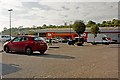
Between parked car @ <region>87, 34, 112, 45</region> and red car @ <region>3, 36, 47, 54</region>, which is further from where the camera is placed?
parked car @ <region>87, 34, 112, 45</region>

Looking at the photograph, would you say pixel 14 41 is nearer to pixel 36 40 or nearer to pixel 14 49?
pixel 14 49

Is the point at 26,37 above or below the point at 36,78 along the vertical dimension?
above

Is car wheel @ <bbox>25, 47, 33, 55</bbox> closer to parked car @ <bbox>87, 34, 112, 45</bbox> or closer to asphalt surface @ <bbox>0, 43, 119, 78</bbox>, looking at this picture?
asphalt surface @ <bbox>0, 43, 119, 78</bbox>

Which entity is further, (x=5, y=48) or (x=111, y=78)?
(x=5, y=48)

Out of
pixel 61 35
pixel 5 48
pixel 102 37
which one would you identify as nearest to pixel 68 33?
pixel 61 35

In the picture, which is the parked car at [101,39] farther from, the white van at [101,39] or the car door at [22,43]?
the car door at [22,43]

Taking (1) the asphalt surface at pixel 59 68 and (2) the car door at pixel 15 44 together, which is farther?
(2) the car door at pixel 15 44

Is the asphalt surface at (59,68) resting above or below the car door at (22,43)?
below

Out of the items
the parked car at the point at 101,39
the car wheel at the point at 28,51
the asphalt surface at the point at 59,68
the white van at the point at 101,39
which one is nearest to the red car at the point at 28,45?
the car wheel at the point at 28,51

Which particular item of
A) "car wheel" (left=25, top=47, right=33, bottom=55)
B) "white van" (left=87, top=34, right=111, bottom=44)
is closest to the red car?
"car wheel" (left=25, top=47, right=33, bottom=55)

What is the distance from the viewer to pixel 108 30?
254 ft

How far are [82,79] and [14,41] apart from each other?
12142 mm

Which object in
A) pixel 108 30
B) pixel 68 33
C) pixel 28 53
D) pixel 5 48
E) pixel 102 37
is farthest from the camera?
pixel 68 33

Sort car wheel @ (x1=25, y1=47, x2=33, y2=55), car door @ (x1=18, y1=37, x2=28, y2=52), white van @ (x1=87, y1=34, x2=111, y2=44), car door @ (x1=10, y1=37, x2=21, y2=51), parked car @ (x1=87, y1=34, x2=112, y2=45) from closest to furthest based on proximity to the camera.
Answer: car wheel @ (x1=25, y1=47, x2=33, y2=55) < car door @ (x1=18, y1=37, x2=28, y2=52) < car door @ (x1=10, y1=37, x2=21, y2=51) < parked car @ (x1=87, y1=34, x2=112, y2=45) < white van @ (x1=87, y1=34, x2=111, y2=44)
